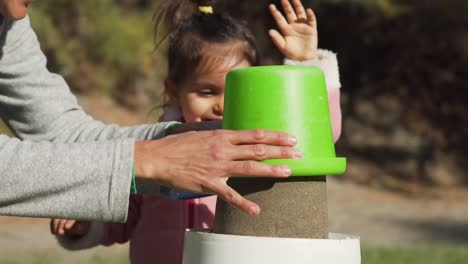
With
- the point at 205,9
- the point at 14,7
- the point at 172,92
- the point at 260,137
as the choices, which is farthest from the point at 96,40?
the point at 260,137

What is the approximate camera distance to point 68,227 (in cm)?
350

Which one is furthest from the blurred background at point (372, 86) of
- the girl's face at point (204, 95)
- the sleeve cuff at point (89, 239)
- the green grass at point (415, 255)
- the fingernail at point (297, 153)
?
the fingernail at point (297, 153)

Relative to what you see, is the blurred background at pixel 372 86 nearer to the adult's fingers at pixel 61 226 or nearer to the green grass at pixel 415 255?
the green grass at pixel 415 255

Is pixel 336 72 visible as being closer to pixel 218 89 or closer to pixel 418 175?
pixel 218 89

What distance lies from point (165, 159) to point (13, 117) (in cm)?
124

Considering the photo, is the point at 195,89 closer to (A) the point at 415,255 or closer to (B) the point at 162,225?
(B) the point at 162,225

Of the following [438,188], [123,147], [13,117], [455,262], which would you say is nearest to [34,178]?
[123,147]

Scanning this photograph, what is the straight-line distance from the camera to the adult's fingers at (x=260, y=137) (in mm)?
2156

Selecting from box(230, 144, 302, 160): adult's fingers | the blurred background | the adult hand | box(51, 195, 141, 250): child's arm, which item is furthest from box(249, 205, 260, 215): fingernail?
the blurred background

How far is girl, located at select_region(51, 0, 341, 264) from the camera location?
3348mm

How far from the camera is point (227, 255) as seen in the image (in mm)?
2211

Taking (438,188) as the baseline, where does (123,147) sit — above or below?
above

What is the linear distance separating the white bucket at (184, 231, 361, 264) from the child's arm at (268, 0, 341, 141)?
1109 millimetres

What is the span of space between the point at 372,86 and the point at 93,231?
28.8 ft
